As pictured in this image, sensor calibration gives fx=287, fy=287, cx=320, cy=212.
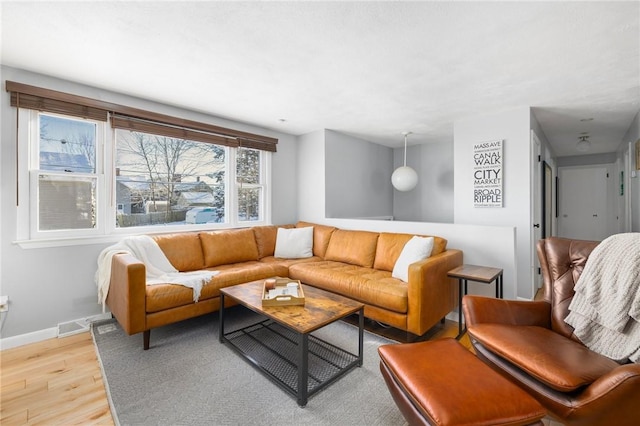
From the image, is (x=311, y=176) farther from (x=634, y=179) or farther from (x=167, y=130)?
(x=634, y=179)

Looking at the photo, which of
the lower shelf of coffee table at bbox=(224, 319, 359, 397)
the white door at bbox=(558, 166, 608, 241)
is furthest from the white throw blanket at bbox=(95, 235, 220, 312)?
the white door at bbox=(558, 166, 608, 241)

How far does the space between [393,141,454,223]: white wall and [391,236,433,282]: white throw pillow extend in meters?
2.77

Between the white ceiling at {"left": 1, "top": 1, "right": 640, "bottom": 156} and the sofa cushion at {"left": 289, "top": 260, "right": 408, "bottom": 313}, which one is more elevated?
the white ceiling at {"left": 1, "top": 1, "right": 640, "bottom": 156}

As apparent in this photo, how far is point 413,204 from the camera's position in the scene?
5570 mm

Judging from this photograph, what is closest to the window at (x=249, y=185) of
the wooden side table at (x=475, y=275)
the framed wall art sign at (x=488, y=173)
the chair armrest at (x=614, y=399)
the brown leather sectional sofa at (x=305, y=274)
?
the brown leather sectional sofa at (x=305, y=274)

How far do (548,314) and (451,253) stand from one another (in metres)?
1.00

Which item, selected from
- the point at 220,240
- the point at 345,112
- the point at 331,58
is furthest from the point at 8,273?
the point at 345,112

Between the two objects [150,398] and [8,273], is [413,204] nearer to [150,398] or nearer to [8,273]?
[150,398]

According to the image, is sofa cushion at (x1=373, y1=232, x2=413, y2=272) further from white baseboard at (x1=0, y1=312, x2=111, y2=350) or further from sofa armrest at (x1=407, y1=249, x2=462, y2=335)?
white baseboard at (x1=0, y1=312, x2=111, y2=350)

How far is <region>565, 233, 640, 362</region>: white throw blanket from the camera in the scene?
1382 mm

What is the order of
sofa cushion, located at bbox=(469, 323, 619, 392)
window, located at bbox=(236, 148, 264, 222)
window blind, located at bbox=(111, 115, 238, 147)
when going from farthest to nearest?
window, located at bbox=(236, 148, 264, 222) → window blind, located at bbox=(111, 115, 238, 147) → sofa cushion, located at bbox=(469, 323, 619, 392)

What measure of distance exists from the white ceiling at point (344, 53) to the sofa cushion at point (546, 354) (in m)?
1.80

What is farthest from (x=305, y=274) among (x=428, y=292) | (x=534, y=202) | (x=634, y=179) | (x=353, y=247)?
(x=634, y=179)

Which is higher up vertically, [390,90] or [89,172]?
[390,90]
